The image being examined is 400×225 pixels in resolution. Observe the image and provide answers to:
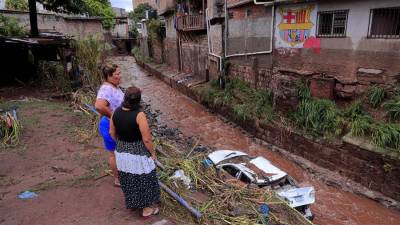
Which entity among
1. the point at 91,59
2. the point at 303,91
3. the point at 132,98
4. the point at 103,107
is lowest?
the point at 303,91

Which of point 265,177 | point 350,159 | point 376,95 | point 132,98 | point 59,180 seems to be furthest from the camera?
point 376,95

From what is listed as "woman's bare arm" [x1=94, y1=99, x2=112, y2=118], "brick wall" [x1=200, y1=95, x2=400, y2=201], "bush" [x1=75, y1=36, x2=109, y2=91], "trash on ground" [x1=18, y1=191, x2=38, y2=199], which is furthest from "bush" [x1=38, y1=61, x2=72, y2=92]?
"woman's bare arm" [x1=94, y1=99, x2=112, y2=118]

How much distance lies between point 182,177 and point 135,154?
1.72m

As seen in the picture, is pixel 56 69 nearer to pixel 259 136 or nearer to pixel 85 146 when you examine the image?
pixel 85 146

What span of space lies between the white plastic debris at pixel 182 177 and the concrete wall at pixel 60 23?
17.7 metres

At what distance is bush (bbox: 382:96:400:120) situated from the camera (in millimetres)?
7070

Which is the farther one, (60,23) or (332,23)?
(60,23)

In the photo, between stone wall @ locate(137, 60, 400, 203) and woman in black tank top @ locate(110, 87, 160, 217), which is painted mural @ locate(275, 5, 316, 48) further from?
woman in black tank top @ locate(110, 87, 160, 217)

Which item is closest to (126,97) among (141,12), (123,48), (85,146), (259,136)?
(85,146)

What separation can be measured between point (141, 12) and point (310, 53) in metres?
41.6

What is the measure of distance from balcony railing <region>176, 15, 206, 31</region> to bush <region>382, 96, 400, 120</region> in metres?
10.7

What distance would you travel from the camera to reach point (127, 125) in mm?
3297

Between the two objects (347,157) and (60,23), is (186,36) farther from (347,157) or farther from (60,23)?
(60,23)

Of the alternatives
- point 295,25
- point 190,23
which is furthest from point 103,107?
point 190,23
